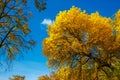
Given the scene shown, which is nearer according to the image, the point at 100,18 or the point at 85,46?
the point at 85,46

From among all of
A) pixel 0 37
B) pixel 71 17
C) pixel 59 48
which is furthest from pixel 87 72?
pixel 0 37

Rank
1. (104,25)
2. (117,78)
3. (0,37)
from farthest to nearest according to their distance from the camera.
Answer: (104,25) < (117,78) < (0,37)

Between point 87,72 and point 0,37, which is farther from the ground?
point 87,72

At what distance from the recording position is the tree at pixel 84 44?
124 ft

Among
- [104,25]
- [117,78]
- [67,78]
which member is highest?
[104,25]

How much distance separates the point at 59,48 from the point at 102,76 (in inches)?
211

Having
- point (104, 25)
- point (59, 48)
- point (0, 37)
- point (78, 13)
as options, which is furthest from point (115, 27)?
point (0, 37)

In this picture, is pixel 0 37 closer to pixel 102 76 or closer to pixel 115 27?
pixel 102 76

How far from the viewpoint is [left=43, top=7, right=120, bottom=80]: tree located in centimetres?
3766

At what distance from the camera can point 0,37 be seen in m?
18.6

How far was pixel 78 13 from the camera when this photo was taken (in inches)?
1609

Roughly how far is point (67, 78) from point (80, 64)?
2.03 m

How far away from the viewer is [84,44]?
38.2m

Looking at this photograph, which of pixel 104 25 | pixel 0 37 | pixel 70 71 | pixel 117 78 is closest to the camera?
pixel 0 37
